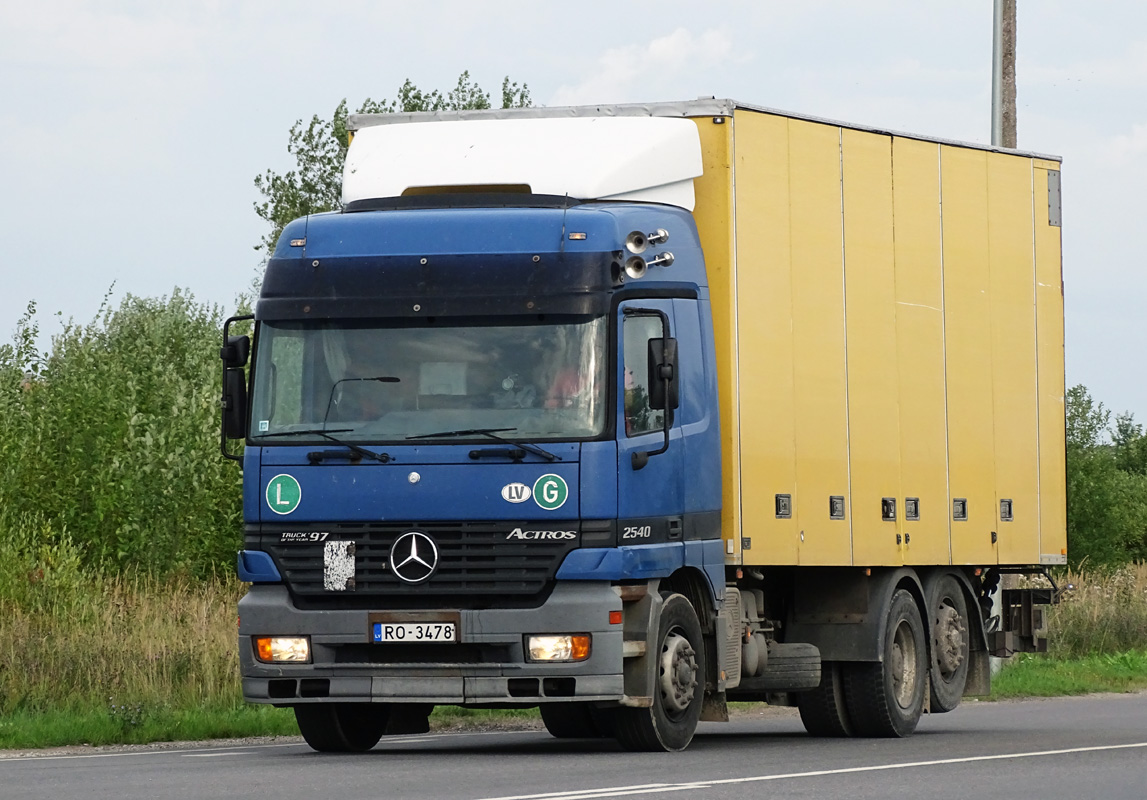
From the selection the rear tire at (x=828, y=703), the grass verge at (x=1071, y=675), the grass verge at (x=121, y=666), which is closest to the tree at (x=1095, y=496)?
the grass verge at (x=1071, y=675)

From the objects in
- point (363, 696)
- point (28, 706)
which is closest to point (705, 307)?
point (363, 696)

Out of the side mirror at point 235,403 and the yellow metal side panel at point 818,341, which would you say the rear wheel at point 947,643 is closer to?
the yellow metal side panel at point 818,341

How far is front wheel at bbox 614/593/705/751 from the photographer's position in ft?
43.3

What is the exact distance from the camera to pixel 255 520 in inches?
515

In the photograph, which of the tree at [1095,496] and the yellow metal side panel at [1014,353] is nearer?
the yellow metal side panel at [1014,353]

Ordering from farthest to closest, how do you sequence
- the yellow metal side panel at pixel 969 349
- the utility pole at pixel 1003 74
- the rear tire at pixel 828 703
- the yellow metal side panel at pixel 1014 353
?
the utility pole at pixel 1003 74 < the yellow metal side panel at pixel 1014 353 < the yellow metal side panel at pixel 969 349 < the rear tire at pixel 828 703

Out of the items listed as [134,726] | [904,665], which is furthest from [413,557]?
[904,665]

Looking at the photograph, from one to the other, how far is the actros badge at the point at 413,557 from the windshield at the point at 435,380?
0.63 meters

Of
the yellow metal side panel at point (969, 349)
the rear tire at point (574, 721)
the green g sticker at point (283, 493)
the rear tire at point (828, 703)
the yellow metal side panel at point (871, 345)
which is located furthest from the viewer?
the yellow metal side panel at point (969, 349)

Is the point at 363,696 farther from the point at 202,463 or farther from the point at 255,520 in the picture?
the point at 202,463

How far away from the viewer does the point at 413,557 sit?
12711mm

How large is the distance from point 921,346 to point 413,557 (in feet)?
18.1

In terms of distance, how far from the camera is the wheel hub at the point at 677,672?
13.2 meters

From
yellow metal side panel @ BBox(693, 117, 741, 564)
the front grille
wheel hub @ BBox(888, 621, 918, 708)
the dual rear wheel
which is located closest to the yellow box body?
yellow metal side panel @ BBox(693, 117, 741, 564)
